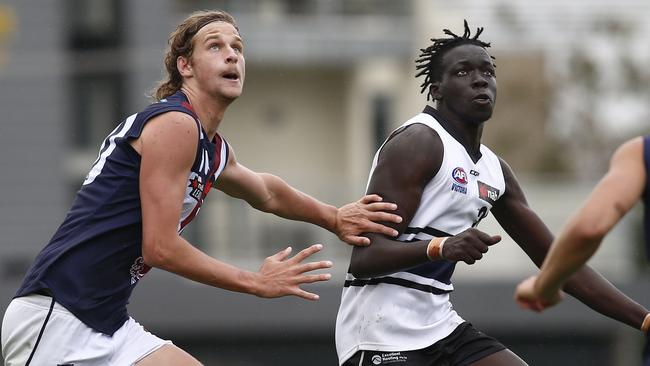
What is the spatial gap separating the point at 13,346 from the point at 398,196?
1.82 metres

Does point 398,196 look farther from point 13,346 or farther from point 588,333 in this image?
point 588,333

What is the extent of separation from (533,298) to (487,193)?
130 cm

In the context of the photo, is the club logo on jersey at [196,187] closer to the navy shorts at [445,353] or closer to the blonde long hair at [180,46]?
the blonde long hair at [180,46]

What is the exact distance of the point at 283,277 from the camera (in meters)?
5.88

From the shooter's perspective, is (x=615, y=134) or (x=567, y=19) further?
(x=567, y=19)

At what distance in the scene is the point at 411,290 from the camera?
20.8ft

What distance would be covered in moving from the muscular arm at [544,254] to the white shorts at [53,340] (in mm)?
1972

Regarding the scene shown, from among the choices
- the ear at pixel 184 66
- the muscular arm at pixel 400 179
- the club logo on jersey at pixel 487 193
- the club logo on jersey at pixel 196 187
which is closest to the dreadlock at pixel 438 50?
the muscular arm at pixel 400 179

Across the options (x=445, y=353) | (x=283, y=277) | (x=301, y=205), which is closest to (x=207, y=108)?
(x=283, y=277)

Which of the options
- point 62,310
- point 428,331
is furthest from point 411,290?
point 62,310

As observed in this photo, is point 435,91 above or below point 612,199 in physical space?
below

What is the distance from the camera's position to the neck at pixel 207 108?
614cm

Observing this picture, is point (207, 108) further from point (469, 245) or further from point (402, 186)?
point (469, 245)

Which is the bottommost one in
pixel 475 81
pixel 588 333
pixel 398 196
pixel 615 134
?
pixel 588 333
